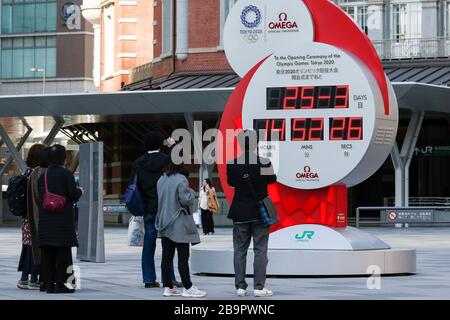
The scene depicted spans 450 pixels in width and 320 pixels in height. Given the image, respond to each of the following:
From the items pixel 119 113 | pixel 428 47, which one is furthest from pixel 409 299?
pixel 428 47

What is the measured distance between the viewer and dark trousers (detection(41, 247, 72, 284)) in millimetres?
15797

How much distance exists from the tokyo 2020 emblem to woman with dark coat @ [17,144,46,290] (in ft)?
16.8

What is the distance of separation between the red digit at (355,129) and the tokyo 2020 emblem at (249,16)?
230cm

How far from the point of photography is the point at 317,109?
20.0 meters

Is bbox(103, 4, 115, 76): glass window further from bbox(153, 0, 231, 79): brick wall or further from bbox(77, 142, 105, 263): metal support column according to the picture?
bbox(77, 142, 105, 263): metal support column

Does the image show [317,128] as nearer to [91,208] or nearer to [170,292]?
[91,208]

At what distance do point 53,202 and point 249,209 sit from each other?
2.42 metres

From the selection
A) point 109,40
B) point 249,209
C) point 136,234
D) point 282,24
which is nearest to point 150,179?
point 249,209

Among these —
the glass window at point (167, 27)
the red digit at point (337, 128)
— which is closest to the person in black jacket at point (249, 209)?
the red digit at point (337, 128)

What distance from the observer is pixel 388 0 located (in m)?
51.7

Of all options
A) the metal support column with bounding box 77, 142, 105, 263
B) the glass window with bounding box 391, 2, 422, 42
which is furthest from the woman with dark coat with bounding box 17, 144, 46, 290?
the glass window with bounding box 391, 2, 422, 42
